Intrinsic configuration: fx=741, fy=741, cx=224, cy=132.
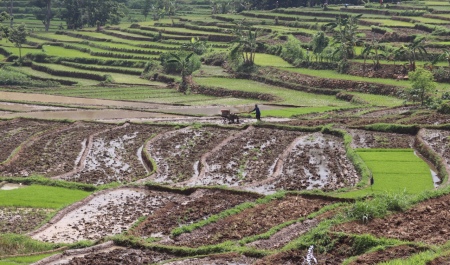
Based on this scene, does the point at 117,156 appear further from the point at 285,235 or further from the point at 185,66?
the point at 185,66

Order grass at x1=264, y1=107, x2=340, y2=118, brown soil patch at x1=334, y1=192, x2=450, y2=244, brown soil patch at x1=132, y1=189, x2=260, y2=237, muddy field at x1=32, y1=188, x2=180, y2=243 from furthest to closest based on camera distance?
grass at x1=264, y1=107, x2=340, y2=118 → muddy field at x1=32, y1=188, x2=180, y2=243 → brown soil patch at x1=132, y1=189, x2=260, y2=237 → brown soil patch at x1=334, y1=192, x2=450, y2=244

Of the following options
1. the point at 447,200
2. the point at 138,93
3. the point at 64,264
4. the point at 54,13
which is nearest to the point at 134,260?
the point at 64,264

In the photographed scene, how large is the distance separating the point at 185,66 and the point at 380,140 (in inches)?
937

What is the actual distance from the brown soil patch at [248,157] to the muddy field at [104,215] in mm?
2151

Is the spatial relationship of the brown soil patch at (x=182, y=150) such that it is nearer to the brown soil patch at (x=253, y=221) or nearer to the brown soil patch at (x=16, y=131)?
the brown soil patch at (x=253, y=221)

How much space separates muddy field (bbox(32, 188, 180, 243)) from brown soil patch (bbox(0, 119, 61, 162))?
7592mm

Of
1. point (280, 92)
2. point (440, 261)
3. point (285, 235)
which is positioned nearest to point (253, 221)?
point (285, 235)

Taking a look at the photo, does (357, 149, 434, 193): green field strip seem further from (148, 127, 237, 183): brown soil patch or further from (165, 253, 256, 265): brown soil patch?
(165, 253, 256, 265): brown soil patch

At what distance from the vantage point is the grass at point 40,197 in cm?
1850

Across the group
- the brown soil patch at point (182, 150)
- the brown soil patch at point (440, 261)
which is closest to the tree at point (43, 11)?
the brown soil patch at point (182, 150)

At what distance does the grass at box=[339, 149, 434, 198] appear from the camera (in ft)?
59.2

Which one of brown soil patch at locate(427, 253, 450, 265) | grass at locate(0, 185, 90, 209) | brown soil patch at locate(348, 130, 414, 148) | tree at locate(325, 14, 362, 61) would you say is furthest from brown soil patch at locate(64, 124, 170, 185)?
tree at locate(325, 14, 362, 61)

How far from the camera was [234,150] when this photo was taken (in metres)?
24.2

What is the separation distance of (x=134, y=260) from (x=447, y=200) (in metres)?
6.60
